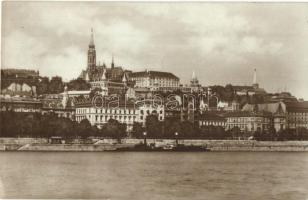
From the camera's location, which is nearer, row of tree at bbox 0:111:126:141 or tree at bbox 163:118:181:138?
row of tree at bbox 0:111:126:141

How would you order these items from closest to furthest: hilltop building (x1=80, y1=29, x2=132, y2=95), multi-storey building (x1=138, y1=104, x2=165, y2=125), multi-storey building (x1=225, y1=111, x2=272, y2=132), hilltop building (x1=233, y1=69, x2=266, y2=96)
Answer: hilltop building (x1=80, y1=29, x2=132, y2=95)
hilltop building (x1=233, y1=69, x2=266, y2=96)
multi-storey building (x1=138, y1=104, x2=165, y2=125)
multi-storey building (x1=225, y1=111, x2=272, y2=132)

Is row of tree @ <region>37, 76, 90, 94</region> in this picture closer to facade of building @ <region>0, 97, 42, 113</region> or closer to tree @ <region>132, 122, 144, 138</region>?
facade of building @ <region>0, 97, 42, 113</region>

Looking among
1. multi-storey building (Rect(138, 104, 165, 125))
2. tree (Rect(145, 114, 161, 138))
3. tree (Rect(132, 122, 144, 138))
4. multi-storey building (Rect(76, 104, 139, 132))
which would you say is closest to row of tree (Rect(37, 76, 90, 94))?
multi-storey building (Rect(76, 104, 139, 132))

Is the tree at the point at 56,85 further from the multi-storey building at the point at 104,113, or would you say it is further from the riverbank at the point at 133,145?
the riverbank at the point at 133,145

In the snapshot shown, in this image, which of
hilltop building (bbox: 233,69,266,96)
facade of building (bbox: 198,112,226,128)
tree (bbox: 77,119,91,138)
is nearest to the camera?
hilltop building (bbox: 233,69,266,96)

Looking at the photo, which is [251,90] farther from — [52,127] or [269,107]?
[52,127]

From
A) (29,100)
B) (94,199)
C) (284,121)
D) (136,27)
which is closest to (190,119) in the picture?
(284,121)

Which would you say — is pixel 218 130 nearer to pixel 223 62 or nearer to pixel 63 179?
pixel 223 62
